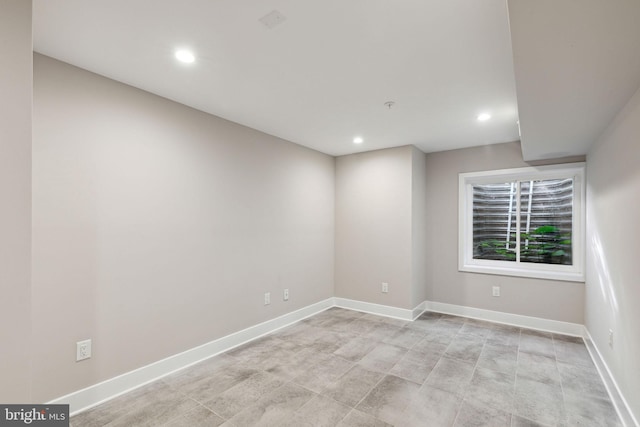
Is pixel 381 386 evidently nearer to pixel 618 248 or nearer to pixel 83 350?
pixel 618 248

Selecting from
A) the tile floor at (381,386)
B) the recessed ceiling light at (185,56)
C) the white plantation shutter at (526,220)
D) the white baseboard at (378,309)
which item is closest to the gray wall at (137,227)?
the tile floor at (381,386)

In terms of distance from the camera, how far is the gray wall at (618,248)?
74.3 inches

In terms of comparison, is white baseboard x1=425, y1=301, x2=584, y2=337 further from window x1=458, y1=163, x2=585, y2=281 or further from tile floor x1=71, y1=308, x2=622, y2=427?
window x1=458, y1=163, x2=585, y2=281

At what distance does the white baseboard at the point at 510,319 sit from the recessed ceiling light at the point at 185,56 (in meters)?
4.28

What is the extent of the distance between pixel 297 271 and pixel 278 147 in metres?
1.67

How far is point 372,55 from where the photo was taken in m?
1.99

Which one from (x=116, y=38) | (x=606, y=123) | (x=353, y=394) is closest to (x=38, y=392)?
(x=353, y=394)

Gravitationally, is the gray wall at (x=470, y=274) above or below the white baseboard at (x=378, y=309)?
above

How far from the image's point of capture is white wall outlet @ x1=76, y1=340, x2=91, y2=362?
2137mm

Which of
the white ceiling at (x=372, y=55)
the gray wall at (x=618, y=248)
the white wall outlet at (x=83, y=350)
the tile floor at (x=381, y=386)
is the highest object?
the white ceiling at (x=372, y=55)

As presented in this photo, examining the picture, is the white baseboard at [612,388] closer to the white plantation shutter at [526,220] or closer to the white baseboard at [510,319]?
the white baseboard at [510,319]

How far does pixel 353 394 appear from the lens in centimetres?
235

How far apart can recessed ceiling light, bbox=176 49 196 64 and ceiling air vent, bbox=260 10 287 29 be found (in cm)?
63

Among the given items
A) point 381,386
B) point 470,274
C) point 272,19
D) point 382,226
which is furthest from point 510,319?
point 272,19
